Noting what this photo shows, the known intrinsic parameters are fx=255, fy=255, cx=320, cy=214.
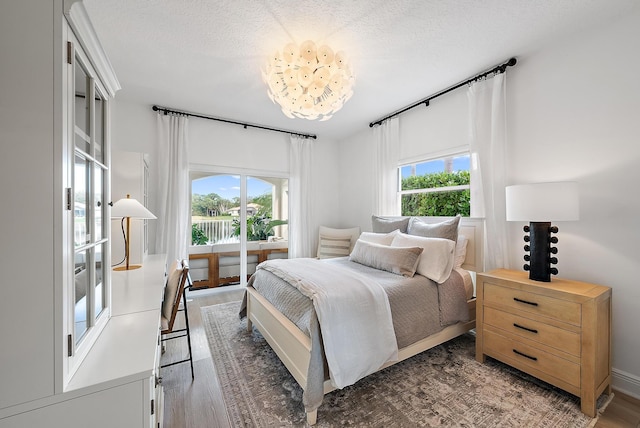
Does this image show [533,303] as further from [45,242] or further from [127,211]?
[127,211]

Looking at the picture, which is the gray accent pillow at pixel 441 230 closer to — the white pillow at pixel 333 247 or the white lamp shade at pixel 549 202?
the white lamp shade at pixel 549 202

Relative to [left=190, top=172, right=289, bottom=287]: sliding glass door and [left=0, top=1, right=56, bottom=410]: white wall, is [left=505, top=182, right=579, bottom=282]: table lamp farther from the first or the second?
[left=190, top=172, right=289, bottom=287]: sliding glass door

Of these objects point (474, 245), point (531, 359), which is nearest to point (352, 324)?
point (531, 359)

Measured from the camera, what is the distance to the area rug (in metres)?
1.58

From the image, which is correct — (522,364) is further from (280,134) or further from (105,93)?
(280,134)

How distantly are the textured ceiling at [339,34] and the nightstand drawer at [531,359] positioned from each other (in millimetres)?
2462

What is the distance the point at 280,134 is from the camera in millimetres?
4441

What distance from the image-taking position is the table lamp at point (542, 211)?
182 cm

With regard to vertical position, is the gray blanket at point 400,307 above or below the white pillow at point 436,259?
below

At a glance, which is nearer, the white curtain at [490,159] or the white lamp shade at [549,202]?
the white lamp shade at [549,202]

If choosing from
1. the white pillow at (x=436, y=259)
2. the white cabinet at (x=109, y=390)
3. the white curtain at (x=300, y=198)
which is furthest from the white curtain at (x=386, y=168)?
the white cabinet at (x=109, y=390)

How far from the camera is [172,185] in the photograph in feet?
11.7

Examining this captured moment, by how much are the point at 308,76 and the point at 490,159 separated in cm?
197

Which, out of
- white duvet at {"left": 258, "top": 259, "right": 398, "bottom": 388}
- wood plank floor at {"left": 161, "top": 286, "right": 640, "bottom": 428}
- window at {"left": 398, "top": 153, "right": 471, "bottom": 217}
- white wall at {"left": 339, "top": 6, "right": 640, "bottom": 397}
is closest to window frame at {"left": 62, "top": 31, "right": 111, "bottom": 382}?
wood plank floor at {"left": 161, "top": 286, "right": 640, "bottom": 428}
